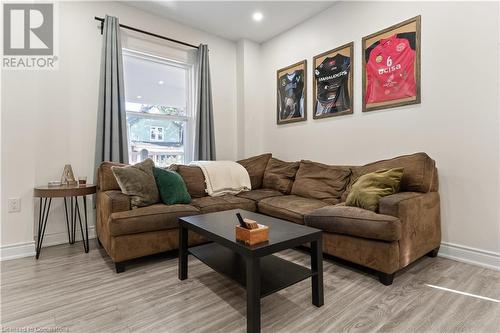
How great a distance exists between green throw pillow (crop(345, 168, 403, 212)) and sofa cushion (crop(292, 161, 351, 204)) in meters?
0.51

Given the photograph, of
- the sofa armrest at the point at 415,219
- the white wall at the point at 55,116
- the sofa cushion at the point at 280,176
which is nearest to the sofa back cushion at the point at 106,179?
the white wall at the point at 55,116

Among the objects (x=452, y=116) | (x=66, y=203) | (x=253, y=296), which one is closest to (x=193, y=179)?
(x=66, y=203)

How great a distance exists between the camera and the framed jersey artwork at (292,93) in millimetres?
3590

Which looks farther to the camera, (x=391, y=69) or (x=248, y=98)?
(x=248, y=98)

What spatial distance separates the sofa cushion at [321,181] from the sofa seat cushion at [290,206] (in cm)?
11

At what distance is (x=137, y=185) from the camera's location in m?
2.31

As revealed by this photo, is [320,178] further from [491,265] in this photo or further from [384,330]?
[384,330]

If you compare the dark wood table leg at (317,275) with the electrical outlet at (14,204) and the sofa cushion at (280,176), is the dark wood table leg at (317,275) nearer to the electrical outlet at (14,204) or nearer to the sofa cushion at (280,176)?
the sofa cushion at (280,176)

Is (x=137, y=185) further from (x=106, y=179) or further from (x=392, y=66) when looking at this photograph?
(x=392, y=66)

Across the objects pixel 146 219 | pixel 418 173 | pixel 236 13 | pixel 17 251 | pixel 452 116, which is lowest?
pixel 17 251

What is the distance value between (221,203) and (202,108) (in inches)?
63.4

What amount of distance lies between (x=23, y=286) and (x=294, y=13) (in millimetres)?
3863

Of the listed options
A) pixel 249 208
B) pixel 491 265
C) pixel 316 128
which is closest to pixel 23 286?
pixel 249 208

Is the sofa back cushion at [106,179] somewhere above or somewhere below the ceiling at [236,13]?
below
